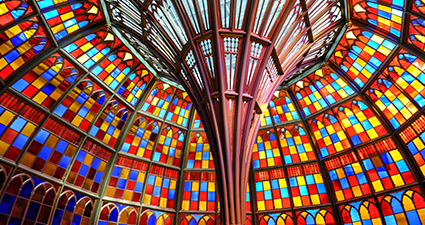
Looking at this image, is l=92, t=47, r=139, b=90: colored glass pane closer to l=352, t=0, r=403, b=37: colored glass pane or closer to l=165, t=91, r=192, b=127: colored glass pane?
l=165, t=91, r=192, b=127: colored glass pane

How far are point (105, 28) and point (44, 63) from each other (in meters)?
3.55

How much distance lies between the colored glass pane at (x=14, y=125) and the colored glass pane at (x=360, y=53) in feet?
56.4

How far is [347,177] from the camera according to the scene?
1752 cm

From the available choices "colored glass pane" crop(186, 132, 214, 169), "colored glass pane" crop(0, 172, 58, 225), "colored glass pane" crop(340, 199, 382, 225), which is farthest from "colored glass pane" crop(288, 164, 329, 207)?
A: "colored glass pane" crop(0, 172, 58, 225)

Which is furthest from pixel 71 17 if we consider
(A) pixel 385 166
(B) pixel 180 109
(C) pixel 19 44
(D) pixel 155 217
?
(A) pixel 385 166

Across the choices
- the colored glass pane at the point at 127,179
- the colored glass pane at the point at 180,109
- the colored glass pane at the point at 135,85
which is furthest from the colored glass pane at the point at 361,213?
the colored glass pane at the point at 135,85

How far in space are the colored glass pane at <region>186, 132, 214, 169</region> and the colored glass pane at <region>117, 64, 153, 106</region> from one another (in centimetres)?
470

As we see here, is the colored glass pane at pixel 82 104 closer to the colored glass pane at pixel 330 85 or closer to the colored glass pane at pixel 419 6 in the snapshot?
the colored glass pane at pixel 330 85

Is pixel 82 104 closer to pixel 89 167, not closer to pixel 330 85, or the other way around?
pixel 89 167

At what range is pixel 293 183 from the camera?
61.4 feet

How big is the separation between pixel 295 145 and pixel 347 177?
12.1 feet

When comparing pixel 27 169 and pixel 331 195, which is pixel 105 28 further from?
pixel 331 195

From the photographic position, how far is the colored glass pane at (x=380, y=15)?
1346cm

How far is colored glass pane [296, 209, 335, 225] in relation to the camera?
56.6 feet
